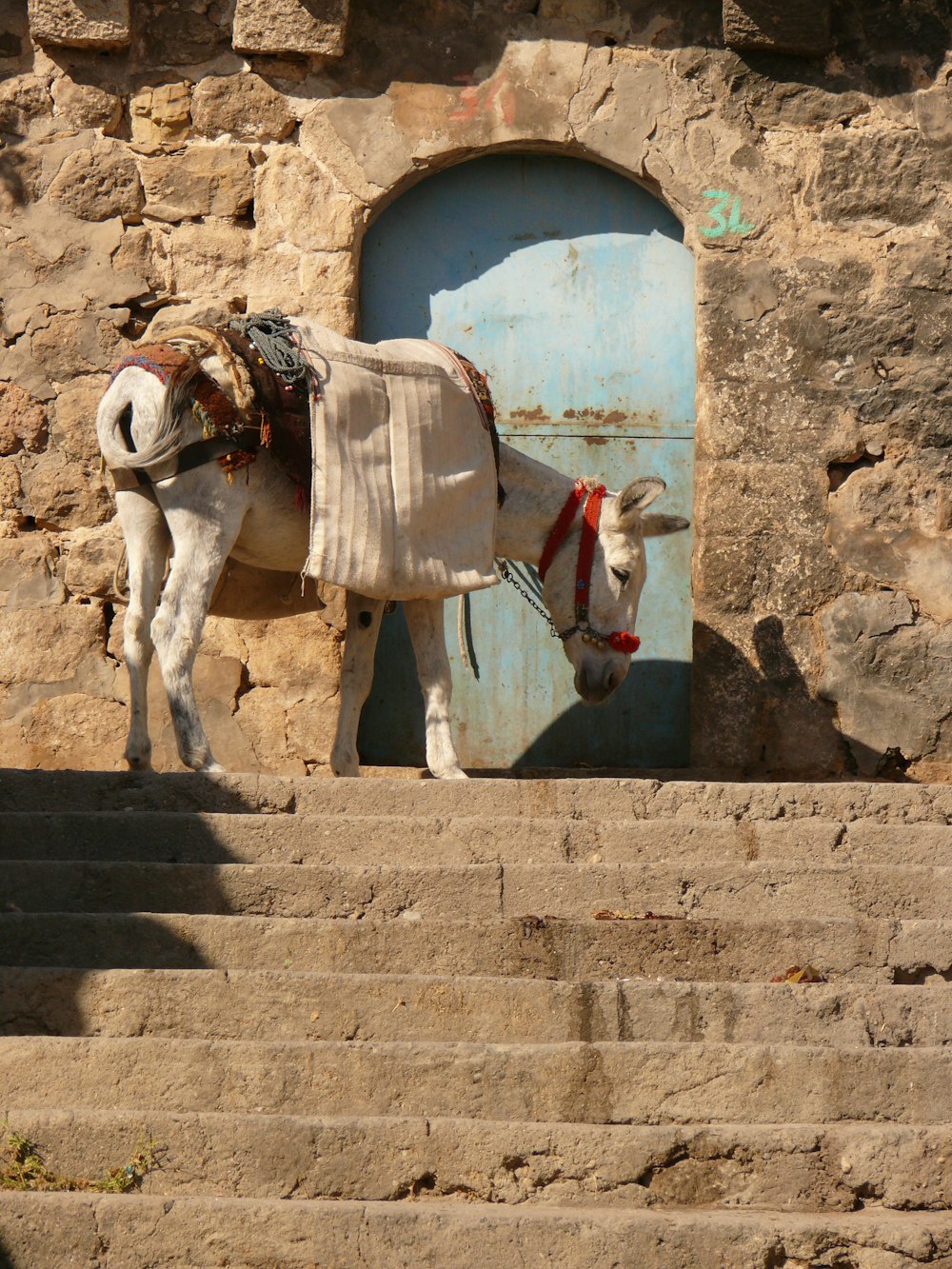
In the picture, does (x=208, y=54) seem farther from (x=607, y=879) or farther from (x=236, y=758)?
(x=607, y=879)

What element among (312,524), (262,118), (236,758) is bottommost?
(236,758)

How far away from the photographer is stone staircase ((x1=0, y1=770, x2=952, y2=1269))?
4.10 m

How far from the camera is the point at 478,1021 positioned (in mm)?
4883

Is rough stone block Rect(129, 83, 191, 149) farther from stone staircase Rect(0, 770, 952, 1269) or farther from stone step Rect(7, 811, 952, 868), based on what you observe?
stone step Rect(7, 811, 952, 868)

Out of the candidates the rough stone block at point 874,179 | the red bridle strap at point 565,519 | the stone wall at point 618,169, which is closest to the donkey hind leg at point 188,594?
the stone wall at point 618,169

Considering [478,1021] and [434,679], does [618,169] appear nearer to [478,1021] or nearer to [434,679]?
[434,679]

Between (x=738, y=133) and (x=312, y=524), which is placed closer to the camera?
(x=312, y=524)

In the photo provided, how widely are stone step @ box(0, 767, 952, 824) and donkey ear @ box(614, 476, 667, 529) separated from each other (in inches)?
65.0

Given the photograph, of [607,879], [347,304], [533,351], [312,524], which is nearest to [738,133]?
[533,351]

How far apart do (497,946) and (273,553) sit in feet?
8.27

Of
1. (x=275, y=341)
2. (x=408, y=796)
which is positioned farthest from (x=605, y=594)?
(x=408, y=796)

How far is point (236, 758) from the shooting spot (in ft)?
27.4

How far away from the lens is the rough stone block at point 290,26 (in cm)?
846

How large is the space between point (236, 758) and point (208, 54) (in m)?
3.21
